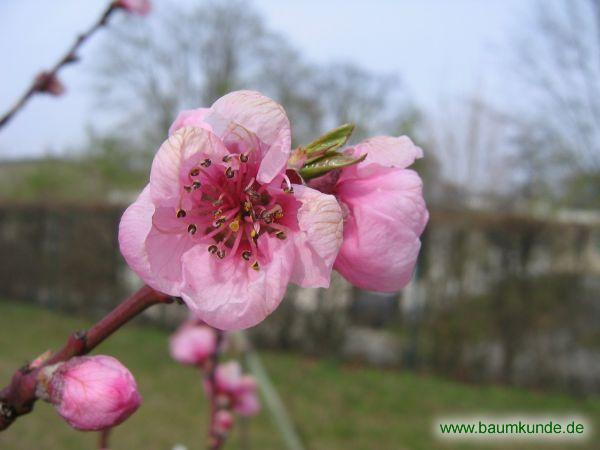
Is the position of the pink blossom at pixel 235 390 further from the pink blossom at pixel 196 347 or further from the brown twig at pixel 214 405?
the brown twig at pixel 214 405

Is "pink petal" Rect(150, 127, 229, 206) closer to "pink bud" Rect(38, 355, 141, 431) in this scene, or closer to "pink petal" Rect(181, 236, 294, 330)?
"pink petal" Rect(181, 236, 294, 330)

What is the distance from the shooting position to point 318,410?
7.03m

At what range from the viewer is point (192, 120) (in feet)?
2.86

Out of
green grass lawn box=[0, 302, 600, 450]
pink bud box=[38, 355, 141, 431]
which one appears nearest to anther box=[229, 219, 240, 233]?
pink bud box=[38, 355, 141, 431]

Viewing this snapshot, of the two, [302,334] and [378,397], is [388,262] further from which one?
[302,334]

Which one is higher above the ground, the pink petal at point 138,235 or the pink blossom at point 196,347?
the pink petal at point 138,235

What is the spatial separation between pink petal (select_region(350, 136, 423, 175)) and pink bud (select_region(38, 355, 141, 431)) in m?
0.45

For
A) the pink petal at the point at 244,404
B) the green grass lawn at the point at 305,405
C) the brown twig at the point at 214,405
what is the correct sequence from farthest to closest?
Result: the green grass lawn at the point at 305,405 < the pink petal at the point at 244,404 < the brown twig at the point at 214,405

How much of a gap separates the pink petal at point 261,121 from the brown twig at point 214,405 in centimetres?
136

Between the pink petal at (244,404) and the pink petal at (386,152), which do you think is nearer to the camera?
the pink petal at (386,152)

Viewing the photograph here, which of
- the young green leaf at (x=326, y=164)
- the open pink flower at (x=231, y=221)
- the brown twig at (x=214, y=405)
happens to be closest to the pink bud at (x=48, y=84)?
the brown twig at (x=214, y=405)

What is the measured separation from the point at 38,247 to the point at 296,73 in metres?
10.7

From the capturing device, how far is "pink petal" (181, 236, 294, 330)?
0.76m

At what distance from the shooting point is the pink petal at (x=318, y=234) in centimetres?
77
